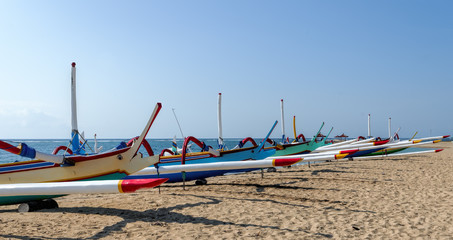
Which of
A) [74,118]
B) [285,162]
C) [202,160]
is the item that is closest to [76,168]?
[74,118]

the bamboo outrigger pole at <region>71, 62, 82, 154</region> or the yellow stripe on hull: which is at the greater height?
the bamboo outrigger pole at <region>71, 62, 82, 154</region>

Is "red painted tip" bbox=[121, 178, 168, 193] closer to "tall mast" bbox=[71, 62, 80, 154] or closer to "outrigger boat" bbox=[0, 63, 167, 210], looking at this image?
"outrigger boat" bbox=[0, 63, 167, 210]

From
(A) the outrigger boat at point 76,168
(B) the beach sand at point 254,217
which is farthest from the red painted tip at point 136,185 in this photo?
(A) the outrigger boat at point 76,168

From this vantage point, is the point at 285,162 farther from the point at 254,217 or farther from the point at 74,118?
the point at 74,118

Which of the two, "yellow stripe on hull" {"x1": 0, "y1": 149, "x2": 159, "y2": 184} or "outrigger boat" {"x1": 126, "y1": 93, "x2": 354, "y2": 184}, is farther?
"outrigger boat" {"x1": 126, "y1": 93, "x2": 354, "y2": 184}

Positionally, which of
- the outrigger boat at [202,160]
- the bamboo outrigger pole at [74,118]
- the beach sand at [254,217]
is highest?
the bamboo outrigger pole at [74,118]

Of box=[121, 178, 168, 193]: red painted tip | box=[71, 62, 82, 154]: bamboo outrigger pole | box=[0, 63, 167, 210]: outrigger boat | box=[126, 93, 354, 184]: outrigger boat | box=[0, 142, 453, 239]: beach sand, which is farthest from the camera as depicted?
box=[71, 62, 82, 154]: bamboo outrigger pole

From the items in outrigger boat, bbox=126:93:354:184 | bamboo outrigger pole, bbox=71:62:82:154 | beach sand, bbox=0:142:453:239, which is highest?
bamboo outrigger pole, bbox=71:62:82:154

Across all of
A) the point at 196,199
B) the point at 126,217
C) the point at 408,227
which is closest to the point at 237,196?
the point at 196,199

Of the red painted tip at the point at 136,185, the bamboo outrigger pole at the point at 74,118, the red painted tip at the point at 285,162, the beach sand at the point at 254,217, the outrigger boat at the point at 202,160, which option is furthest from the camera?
Answer: the bamboo outrigger pole at the point at 74,118

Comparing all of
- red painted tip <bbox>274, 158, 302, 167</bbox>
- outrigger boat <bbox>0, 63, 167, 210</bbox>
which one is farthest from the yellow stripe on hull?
red painted tip <bbox>274, 158, 302, 167</bbox>

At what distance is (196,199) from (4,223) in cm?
385

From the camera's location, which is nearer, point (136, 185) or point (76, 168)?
point (136, 185)

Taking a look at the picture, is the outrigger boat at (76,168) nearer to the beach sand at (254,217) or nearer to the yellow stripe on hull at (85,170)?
the yellow stripe on hull at (85,170)
